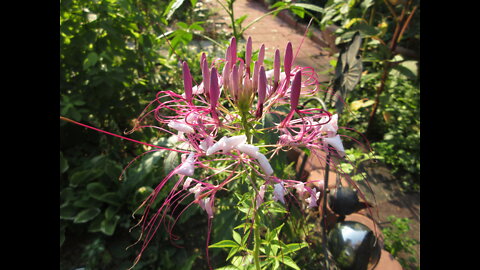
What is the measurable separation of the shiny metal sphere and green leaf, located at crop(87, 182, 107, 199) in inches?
64.9

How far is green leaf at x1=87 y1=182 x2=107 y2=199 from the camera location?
2.10 meters

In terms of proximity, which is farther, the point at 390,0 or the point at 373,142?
the point at 373,142

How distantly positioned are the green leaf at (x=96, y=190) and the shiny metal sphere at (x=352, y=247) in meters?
1.65

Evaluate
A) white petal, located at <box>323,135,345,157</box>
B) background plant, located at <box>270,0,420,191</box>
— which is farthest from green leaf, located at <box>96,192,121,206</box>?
background plant, located at <box>270,0,420,191</box>

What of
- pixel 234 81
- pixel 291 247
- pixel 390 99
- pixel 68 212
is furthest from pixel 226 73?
pixel 390 99

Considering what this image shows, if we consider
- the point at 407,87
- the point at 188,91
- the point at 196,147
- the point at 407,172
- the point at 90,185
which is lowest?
the point at 407,172

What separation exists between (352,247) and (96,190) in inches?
69.7

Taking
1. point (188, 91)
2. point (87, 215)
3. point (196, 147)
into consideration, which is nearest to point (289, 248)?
point (196, 147)

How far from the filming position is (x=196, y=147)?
763 mm

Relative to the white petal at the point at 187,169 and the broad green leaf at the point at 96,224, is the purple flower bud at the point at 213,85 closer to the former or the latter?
the white petal at the point at 187,169

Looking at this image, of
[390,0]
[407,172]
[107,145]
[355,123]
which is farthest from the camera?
[355,123]

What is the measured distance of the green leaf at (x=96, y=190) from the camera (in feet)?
6.88
